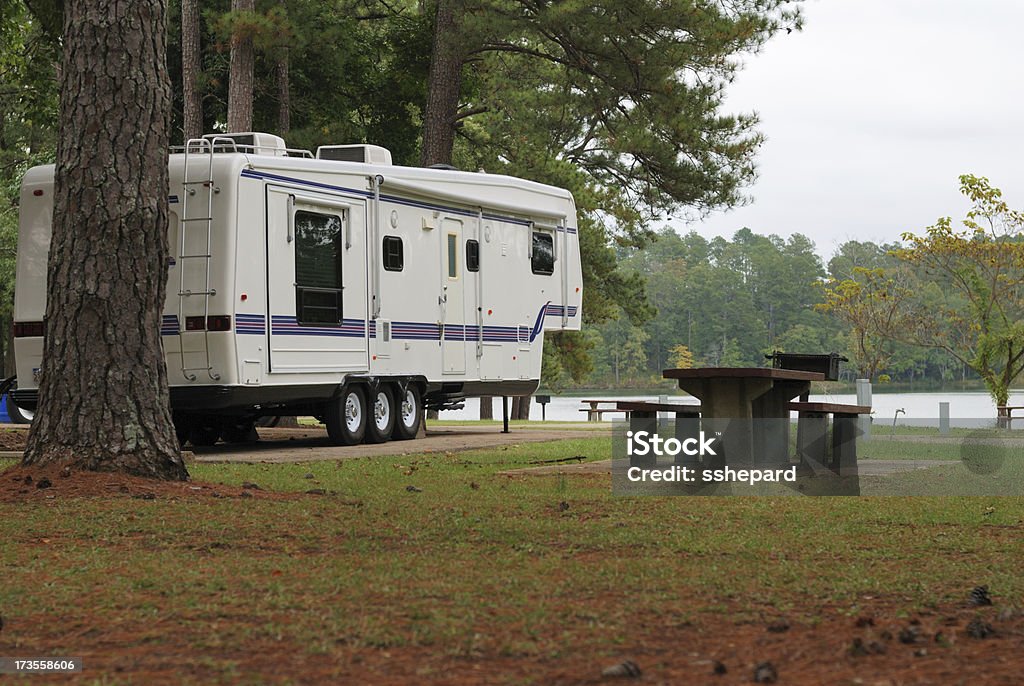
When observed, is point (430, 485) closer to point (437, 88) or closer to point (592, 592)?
point (592, 592)

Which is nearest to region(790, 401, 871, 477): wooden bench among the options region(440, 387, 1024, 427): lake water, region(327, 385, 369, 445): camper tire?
region(440, 387, 1024, 427): lake water

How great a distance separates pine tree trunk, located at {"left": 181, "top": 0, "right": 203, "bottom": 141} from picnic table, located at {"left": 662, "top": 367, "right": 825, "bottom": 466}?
1324 cm

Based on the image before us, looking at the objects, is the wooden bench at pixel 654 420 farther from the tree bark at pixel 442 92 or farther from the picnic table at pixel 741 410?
the tree bark at pixel 442 92

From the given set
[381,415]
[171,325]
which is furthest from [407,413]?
[171,325]

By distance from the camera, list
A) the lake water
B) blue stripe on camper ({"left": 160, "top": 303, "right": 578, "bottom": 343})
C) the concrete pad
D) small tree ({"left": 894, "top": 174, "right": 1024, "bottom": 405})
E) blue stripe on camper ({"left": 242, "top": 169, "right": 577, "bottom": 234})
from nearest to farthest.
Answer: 1. the concrete pad
2. blue stripe on camper ({"left": 160, "top": 303, "right": 578, "bottom": 343})
3. blue stripe on camper ({"left": 242, "top": 169, "right": 577, "bottom": 234})
4. the lake water
5. small tree ({"left": 894, "top": 174, "right": 1024, "bottom": 405})

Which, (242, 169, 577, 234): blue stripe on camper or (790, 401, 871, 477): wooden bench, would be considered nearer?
(790, 401, 871, 477): wooden bench

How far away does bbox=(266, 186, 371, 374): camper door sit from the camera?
13.3m

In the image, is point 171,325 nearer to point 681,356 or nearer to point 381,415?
point 381,415

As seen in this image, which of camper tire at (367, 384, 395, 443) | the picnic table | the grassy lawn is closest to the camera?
the grassy lawn

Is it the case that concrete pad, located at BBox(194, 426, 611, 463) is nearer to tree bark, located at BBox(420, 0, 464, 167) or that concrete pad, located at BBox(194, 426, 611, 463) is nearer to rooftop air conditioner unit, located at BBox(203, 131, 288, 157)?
rooftop air conditioner unit, located at BBox(203, 131, 288, 157)

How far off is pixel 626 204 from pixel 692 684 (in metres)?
30.6

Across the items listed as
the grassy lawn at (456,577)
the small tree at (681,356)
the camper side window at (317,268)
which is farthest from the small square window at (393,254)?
the small tree at (681,356)

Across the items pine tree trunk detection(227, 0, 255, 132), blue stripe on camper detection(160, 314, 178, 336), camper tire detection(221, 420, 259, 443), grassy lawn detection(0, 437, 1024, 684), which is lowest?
grassy lawn detection(0, 437, 1024, 684)

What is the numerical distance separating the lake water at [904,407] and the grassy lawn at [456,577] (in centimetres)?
338
